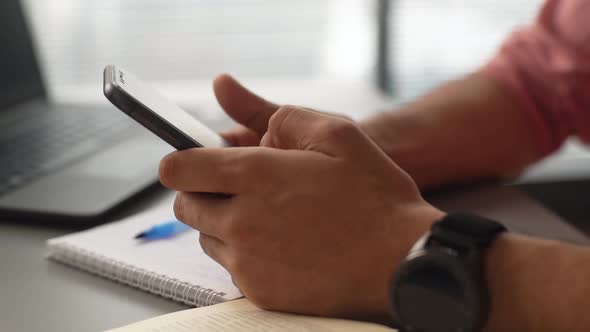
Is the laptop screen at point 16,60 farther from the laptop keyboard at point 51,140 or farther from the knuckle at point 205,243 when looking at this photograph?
the knuckle at point 205,243

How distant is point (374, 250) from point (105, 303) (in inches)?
9.1

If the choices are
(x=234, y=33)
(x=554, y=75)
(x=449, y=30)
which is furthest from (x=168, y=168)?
(x=449, y=30)

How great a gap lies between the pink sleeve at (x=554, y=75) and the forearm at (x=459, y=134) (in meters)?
0.03

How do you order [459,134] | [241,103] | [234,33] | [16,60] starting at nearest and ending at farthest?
[241,103] → [459,134] → [16,60] → [234,33]

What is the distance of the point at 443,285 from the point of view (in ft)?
1.35

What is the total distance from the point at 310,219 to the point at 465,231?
11cm

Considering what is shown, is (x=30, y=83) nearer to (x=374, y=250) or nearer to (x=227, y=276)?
(x=227, y=276)

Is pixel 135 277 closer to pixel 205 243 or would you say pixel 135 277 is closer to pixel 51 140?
pixel 205 243

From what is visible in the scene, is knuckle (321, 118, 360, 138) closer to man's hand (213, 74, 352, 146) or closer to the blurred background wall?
man's hand (213, 74, 352, 146)

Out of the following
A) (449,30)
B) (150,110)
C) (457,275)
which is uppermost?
(150,110)

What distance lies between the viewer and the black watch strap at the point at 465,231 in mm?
421

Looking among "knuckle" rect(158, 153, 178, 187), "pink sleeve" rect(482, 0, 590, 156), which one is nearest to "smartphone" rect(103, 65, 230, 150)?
"knuckle" rect(158, 153, 178, 187)

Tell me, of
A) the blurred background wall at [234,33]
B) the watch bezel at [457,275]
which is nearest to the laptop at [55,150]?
the watch bezel at [457,275]

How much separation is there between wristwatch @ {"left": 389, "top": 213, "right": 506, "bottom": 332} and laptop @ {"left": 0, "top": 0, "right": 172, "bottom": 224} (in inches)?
14.0
